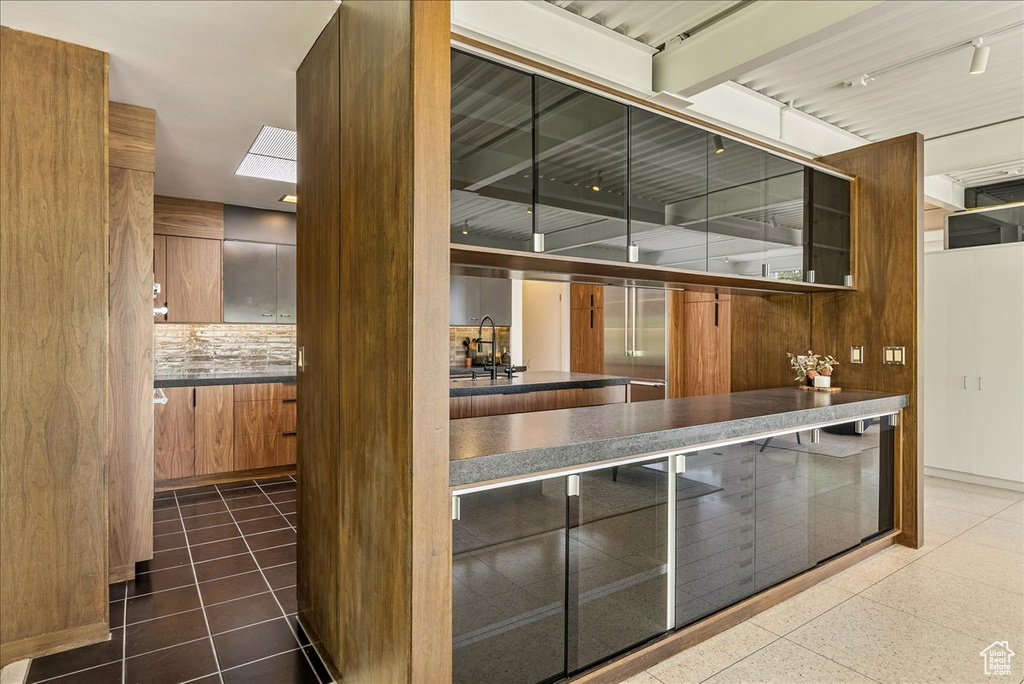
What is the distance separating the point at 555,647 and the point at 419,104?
1787 millimetres

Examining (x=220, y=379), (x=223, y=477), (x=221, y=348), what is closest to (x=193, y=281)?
(x=221, y=348)

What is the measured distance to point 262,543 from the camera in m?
3.49

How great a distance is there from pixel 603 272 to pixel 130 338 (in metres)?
2.60

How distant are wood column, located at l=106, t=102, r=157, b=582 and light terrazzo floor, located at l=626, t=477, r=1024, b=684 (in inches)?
109

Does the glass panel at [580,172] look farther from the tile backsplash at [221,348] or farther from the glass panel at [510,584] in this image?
the tile backsplash at [221,348]

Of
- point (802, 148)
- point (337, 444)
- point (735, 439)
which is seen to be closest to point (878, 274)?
point (802, 148)

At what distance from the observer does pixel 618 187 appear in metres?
2.52

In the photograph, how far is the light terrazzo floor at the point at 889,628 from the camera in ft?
7.02

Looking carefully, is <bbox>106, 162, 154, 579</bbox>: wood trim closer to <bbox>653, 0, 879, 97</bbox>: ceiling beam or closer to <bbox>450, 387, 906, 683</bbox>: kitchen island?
<bbox>450, 387, 906, 683</bbox>: kitchen island

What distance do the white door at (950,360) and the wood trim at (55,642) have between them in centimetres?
645

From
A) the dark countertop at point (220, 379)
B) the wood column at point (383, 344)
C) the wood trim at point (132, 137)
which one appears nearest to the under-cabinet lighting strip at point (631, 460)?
the wood column at point (383, 344)

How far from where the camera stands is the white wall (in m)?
8.70

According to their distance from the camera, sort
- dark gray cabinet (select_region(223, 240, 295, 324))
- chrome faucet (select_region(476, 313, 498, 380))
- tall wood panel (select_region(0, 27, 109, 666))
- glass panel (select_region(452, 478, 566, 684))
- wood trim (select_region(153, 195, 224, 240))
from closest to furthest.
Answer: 1. glass panel (select_region(452, 478, 566, 684))
2. tall wood panel (select_region(0, 27, 109, 666))
3. chrome faucet (select_region(476, 313, 498, 380))
4. wood trim (select_region(153, 195, 224, 240))
5. dark gray cabinet (select_region(223, 240, 295, 324))

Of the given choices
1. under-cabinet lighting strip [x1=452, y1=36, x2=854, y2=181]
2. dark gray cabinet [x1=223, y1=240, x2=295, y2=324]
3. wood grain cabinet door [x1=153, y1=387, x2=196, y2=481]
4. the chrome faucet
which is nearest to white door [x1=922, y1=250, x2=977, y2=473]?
under-cabinet lighting strip [x1=452, y1=36, x2=854, y2=181]
